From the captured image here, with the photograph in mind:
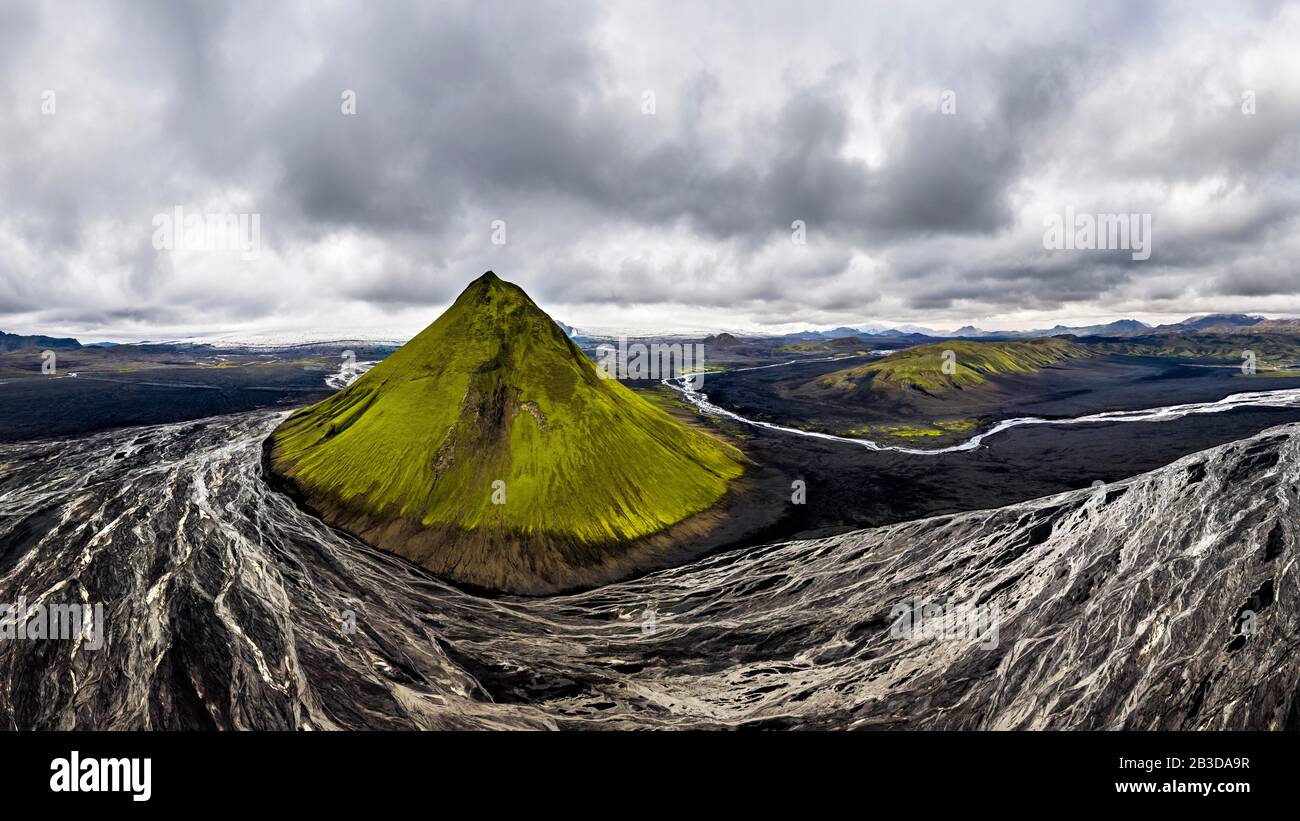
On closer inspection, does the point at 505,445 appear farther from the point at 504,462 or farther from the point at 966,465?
the point at 966,465

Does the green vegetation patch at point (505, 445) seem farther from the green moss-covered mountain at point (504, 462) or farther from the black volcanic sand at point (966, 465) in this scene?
the black volcanic sand at point (966, 465)

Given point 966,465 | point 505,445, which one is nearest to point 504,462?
point 505,445

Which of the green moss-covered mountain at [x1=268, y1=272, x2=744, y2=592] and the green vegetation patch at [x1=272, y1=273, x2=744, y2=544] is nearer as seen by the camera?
the green moss-covered mountain at [x1=268, y1=272, x2=744, y2=592]

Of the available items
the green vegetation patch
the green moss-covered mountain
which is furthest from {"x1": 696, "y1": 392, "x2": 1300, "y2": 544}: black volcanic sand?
the green vegetation patch

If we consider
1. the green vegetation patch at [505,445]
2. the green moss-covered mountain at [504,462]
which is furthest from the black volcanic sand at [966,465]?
the green vegetation patch at [505,445]

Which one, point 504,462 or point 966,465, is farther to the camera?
point 966,465

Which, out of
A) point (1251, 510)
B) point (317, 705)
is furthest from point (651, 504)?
point (1251, 510)

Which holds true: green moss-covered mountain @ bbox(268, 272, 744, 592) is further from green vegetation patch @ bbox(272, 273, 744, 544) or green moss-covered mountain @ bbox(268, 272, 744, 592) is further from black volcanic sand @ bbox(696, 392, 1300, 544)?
black volcanic sand @ bbox(696, 392, 1300, 544)

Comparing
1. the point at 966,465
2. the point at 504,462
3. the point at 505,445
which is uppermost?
the point at 505,445
